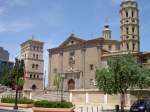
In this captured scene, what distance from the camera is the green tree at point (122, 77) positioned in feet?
116

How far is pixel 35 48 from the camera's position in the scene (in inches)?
3944

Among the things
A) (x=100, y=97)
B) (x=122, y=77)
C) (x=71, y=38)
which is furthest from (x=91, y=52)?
(x=122, y=77)

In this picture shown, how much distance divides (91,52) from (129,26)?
9.59 meters

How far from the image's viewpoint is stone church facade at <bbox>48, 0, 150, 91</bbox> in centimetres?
6391

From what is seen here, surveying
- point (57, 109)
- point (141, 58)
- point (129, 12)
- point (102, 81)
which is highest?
point (129, 12)

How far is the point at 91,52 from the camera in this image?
6681cm

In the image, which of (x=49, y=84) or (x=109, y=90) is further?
(x=49, y=84)

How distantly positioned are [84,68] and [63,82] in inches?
265

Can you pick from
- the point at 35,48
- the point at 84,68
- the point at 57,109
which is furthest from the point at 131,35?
the point at 35,48

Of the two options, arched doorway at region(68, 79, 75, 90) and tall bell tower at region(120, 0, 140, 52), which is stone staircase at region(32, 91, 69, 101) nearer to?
arched doorway at region(68, 79, 75, 90)

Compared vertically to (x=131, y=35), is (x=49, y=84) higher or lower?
lower

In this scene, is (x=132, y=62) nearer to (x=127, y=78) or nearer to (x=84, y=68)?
(x=127, y=78)

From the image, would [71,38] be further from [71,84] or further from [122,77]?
[122,77]

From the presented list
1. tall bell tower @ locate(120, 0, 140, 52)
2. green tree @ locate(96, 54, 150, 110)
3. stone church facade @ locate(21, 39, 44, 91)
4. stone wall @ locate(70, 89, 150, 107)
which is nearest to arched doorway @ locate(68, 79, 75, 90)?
tall bell tower @ locate(120, 0, 140, 52)
